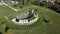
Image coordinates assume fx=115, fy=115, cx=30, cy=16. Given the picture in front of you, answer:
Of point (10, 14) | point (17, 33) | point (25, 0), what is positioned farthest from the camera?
point (25, 0)

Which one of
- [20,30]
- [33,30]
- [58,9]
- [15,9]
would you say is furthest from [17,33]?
[58,9]

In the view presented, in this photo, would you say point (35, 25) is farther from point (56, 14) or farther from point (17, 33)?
point (56, 14)

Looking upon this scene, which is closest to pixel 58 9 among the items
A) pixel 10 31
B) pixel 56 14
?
pixel 56 14

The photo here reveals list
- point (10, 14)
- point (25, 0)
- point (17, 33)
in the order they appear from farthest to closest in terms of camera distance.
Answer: point (25, 0), point (10, 14), point (17, 33)

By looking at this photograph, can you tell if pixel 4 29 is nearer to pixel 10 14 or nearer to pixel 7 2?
pixel 10 14

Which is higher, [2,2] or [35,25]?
[2,2]

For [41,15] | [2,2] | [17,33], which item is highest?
[2,2]

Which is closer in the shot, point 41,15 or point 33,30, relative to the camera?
point 33,30
